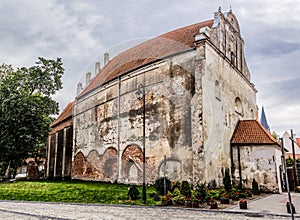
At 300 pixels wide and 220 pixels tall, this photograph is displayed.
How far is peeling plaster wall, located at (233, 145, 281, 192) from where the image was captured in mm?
17766

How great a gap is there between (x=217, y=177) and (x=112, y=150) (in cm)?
808

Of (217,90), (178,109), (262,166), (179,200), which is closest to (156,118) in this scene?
(178,109)

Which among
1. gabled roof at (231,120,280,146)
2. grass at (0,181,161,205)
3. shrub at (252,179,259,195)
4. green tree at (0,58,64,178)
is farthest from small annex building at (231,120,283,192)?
green tree at (0,58,64,178)

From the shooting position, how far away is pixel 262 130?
19344 mm

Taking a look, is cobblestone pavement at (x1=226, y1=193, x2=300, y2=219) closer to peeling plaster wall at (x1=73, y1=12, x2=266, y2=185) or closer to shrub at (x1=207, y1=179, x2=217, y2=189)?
shrub at (x1=207, y1=179, x2=217, y2=189)

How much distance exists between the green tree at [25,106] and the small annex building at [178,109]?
16.5 feet

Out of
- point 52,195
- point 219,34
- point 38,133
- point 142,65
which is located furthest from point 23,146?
point 219,34

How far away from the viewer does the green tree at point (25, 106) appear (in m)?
24.3

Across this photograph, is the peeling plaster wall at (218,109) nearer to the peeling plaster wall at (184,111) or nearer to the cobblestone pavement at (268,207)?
the peeling plaster wall at (184,111)

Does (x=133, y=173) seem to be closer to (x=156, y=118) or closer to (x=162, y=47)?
(x=156, y=118)

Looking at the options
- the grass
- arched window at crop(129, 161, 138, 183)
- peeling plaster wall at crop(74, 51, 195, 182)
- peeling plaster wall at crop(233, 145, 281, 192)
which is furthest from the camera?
arched window at crop(129, 161, 138, 183)

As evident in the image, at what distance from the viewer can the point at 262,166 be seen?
18.1 m

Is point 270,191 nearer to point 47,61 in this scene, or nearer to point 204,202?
point 204,202

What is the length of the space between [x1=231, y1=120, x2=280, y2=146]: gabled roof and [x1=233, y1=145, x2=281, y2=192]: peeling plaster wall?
32 centimetres
